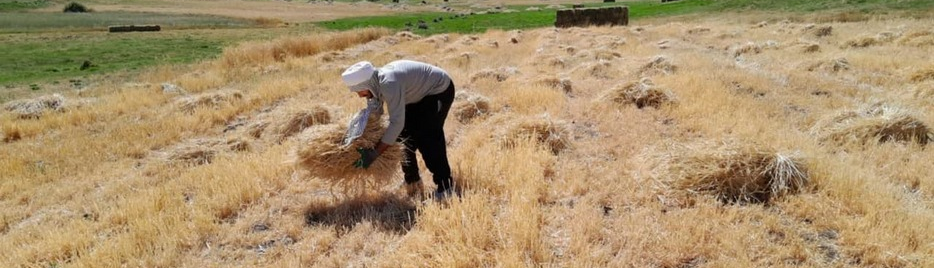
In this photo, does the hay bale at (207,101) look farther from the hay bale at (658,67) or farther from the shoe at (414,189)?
the hay bale at (658,67)

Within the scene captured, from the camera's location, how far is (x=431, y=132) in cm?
453

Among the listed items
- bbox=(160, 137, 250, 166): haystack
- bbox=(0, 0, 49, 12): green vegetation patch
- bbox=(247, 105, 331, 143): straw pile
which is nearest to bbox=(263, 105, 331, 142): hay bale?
bbox=(247, 105, 331, 143): straw pile

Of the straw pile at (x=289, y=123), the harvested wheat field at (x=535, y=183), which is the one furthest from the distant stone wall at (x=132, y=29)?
the straw pile at (x=289, y=123)

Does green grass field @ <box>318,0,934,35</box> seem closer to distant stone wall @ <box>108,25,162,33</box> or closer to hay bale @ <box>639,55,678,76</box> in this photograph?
distant stone wall @ <box>108,25,162,33</box>

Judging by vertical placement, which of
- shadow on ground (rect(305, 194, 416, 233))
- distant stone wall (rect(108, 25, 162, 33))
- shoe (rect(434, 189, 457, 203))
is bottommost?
shadow on ground (rect(305, 194, 416, 233))

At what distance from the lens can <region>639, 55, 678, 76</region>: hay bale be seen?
10.9 m

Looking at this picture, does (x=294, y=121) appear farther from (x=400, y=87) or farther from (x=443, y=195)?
(x=400, y=87)

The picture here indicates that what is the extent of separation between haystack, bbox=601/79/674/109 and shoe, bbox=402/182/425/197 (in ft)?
14.4

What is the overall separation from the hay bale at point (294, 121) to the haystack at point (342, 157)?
316cm

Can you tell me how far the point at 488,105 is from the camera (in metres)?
8.47

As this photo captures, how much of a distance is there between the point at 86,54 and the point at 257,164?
23917mm

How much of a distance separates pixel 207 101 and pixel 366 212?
7710 millimetres

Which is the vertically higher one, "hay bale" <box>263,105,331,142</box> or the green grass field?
the green grass field

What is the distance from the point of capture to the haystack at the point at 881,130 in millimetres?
5711
